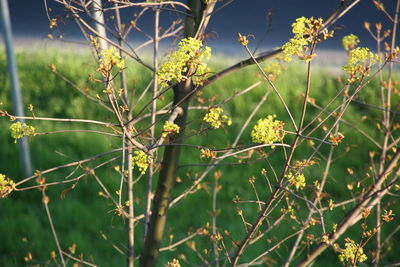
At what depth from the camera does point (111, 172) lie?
4.24m

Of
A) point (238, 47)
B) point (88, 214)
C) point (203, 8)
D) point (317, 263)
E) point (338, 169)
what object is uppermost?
point (238, 47)

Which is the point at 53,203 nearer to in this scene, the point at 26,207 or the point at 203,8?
the point at 26,207

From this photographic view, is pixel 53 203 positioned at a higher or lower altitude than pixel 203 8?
lower

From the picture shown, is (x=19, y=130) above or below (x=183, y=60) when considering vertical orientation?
below

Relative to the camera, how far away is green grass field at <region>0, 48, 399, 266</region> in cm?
376

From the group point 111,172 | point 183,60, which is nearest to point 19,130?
point 183,60

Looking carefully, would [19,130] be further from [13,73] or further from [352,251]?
[13,73]

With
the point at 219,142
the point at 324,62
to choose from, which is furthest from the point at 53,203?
the point at 324,62

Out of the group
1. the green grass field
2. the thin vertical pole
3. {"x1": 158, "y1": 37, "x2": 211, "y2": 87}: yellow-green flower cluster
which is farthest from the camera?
the thin vertical pole

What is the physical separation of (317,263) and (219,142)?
5.42 ft

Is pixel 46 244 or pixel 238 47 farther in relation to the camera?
pixel 238 47

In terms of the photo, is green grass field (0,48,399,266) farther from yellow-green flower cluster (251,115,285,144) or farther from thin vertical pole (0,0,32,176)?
yellow-green flower cluster (251,115,285,144)

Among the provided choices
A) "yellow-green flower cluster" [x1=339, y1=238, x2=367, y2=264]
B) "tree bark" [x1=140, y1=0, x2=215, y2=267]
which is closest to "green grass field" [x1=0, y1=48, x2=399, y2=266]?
"tree bark" [x1=140, y1=0, x2=215, y2=267]

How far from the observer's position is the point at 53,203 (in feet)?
14.1
